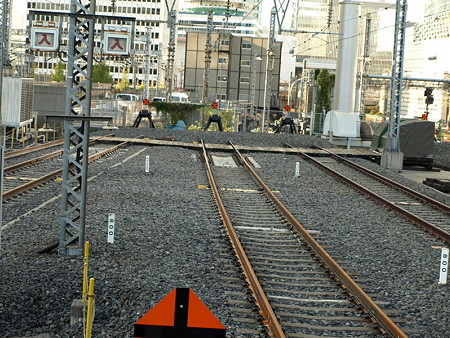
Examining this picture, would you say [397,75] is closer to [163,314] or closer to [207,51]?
[163,314]

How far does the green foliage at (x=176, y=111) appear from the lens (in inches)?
2050

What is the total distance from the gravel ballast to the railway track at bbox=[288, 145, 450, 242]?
0.31 meters

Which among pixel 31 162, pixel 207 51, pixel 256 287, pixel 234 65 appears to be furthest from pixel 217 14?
pixel 256 287

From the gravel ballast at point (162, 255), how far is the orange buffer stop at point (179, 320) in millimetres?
3099

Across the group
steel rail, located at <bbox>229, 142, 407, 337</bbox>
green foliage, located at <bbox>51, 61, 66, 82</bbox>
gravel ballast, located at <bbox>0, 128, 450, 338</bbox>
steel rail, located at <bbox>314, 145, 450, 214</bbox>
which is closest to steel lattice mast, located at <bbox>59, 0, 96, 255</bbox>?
gravel ballast, located at <bbox>0, 128, 450, 338</bbox>

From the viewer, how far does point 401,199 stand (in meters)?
19.4

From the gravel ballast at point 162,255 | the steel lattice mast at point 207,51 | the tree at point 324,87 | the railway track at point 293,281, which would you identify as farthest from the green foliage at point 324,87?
the railway track at point 293,281

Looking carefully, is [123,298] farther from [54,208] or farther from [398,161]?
[398,161]

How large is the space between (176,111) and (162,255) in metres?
42.0

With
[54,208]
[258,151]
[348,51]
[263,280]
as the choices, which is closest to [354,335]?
[263,280]

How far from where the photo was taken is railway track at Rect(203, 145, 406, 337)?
782cm

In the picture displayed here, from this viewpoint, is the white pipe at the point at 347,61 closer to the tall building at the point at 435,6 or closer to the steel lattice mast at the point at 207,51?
the steel lattice mast at the point at 207,51

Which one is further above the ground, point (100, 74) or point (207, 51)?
point (207, 51)

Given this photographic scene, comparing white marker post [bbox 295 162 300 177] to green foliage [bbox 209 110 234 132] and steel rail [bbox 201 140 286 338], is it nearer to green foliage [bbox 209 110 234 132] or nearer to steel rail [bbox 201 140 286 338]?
steel rail [bbox 201 140 286 338]
